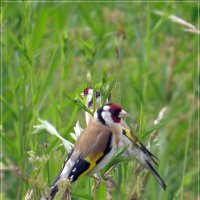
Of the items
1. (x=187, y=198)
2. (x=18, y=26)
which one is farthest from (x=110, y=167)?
(x=18, y=26)

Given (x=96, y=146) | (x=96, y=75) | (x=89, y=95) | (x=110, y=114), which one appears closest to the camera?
(x=96, y=75)

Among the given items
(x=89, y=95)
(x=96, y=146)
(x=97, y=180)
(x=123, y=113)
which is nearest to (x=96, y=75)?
(x=123, y=113)

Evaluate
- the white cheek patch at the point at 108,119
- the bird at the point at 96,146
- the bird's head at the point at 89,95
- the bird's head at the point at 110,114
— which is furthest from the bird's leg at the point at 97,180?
the bird's head at the point at 89,95

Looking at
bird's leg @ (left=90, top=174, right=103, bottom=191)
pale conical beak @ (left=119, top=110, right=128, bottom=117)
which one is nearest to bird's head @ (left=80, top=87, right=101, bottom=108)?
pale conical beak @ (left=119, top=110, right=128, bottom=117)

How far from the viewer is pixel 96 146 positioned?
3498 mm

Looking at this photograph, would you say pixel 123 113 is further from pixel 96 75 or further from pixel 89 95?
pixel 89 95

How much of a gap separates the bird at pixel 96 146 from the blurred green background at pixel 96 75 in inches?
3.5

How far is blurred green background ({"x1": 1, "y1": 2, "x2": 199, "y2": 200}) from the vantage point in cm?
409

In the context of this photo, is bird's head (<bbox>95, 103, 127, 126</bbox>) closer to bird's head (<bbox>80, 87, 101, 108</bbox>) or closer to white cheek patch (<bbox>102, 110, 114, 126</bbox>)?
white cheek patch (<bbox>102, 110, 114, 126</bbox>)

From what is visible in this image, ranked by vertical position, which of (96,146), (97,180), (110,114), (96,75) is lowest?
(97,180)

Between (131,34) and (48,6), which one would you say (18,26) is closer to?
(48,6)

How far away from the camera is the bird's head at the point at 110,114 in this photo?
11.6 feet

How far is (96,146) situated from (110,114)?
19 cm

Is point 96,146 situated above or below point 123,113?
below
